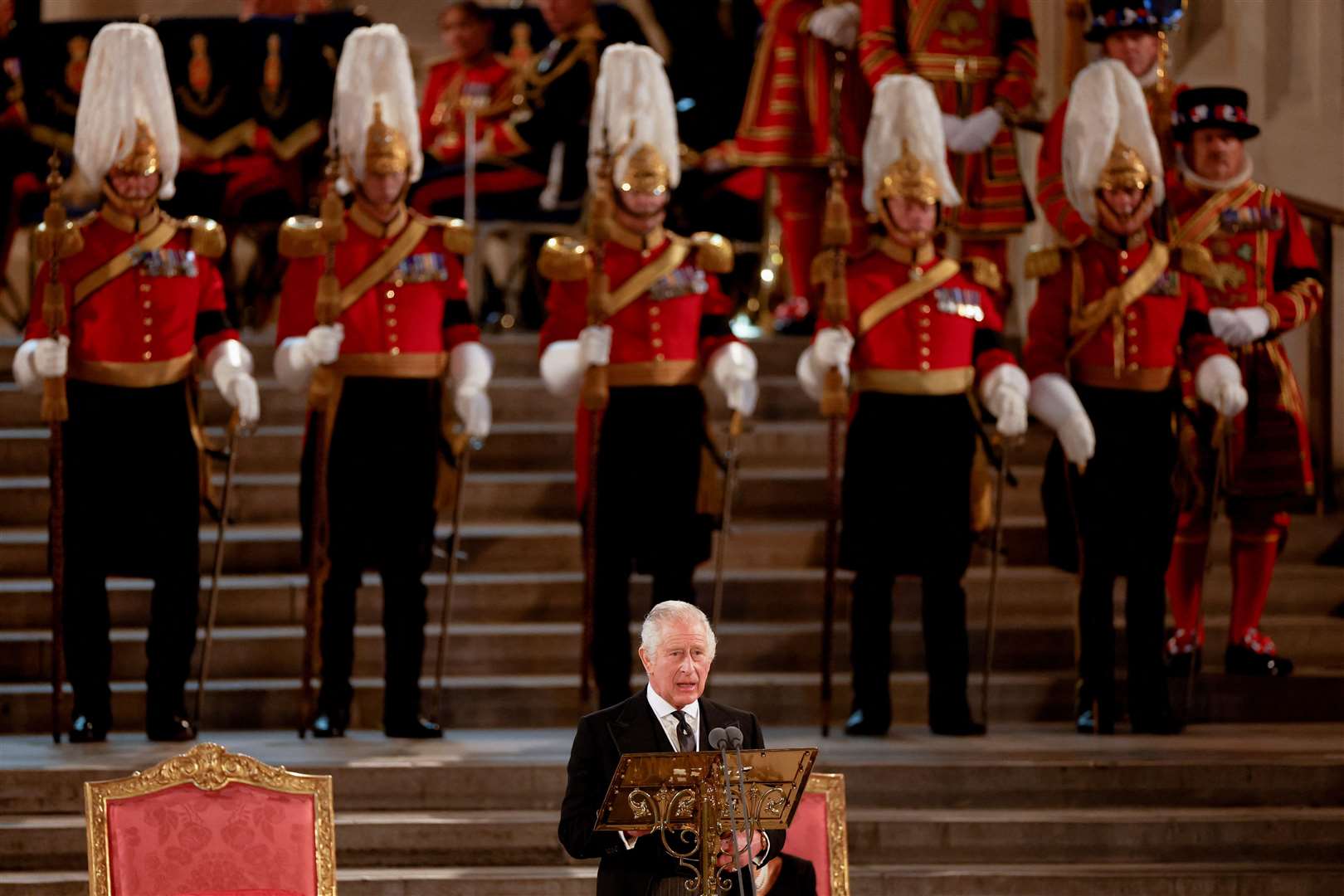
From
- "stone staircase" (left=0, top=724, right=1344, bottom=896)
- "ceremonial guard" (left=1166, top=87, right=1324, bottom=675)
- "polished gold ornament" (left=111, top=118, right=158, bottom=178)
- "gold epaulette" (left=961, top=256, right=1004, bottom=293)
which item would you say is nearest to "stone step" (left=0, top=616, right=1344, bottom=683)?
"ceremonial guard" (left=1166, top=87, right=1324, bottom=675)

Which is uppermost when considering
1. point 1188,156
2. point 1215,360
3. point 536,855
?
point 1188,156

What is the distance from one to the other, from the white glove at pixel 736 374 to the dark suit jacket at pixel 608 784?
9.83ft

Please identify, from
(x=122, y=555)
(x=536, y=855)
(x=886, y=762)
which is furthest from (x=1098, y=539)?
(x=122, y=555)

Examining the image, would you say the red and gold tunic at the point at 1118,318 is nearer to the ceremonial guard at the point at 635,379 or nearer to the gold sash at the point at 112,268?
the ceremonial guard at the point at 635,379

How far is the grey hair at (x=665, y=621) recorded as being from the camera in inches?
180

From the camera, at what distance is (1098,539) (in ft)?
25.2

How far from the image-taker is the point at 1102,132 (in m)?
7.82

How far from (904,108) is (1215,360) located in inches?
52.1

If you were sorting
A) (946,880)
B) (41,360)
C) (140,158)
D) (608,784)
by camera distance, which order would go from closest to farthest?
1. (608,784)
2. (946,880)
3. (41,360)
4. (140,158)

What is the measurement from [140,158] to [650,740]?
3699mm

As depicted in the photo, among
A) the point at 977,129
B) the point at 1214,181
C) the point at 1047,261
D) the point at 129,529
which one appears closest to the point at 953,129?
the point at 977,129

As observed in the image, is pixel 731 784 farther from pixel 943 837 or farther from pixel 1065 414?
pixel 1065 414

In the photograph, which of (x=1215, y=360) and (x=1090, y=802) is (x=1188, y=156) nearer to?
(x=1215, y=360)

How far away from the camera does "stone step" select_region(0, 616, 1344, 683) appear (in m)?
8.16
